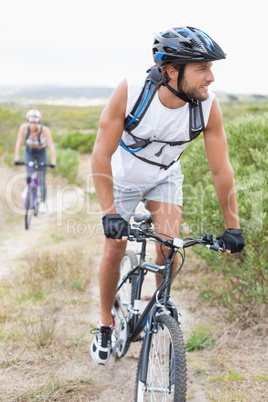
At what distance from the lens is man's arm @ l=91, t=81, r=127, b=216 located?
2.49 meters

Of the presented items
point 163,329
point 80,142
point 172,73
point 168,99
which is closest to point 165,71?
point 172,73

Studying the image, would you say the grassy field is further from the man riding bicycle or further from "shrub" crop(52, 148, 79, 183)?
"shrub" crop(52, 148, 79, 183)

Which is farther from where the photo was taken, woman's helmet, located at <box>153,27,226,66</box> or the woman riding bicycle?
the woman riding bicycle

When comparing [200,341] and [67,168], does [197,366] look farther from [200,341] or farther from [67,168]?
[67,168]

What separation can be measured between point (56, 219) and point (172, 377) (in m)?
6.48

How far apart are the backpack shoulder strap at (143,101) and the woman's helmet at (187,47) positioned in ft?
0.51

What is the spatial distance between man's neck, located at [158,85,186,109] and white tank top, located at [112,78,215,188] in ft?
0.08

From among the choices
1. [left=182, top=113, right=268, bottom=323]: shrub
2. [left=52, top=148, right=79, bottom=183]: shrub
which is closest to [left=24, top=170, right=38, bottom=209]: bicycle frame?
[left=52, top=148, right=79, bottom=183]: shrub

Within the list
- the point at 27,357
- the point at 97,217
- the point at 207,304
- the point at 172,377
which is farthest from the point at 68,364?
the point at 97,217

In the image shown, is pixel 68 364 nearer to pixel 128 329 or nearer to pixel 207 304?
pixel 128 329

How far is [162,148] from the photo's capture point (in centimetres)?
273

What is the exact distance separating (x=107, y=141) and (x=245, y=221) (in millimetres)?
1529

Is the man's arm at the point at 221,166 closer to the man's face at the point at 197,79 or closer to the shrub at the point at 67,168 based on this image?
the man's face at the point at 197,79

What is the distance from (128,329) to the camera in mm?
3082
